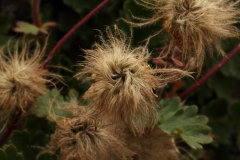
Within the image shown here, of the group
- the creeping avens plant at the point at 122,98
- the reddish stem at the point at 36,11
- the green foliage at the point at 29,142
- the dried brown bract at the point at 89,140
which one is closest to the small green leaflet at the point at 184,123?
the creeping avens plant at the point at 122,98

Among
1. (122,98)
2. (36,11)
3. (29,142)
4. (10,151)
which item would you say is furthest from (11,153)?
(36,11)

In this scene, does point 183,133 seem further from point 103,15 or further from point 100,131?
point 103,15

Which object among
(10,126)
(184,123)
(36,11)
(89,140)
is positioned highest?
(36,11)

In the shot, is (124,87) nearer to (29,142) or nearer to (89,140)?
(89,140)

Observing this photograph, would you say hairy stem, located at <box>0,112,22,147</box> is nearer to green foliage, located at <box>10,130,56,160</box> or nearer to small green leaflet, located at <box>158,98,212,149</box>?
green foliage, located at <box>10,130,56,160</box>

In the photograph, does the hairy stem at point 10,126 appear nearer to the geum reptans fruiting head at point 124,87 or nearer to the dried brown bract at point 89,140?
the dried brown bract at point 89,140

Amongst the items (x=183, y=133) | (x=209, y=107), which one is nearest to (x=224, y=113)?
(x=209, y=107)

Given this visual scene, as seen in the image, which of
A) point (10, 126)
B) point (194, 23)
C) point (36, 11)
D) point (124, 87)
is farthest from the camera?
point (36, 11)
